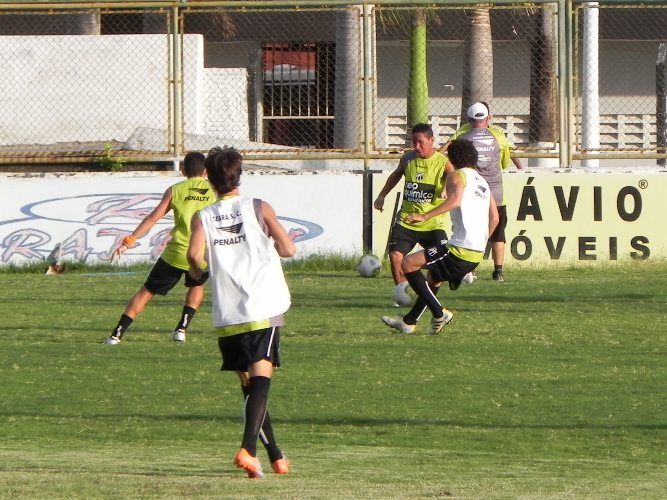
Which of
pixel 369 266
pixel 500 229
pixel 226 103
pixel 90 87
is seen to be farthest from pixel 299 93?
pixel 500 229

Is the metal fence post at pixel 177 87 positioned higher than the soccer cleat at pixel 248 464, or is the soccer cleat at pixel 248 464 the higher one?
the metal fence post at pixel 177 87

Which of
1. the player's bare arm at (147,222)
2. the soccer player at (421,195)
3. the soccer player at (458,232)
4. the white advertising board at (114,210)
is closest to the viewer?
the player's bare arm at (147,222)

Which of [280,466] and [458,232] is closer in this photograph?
[280,466]

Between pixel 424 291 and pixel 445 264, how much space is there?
0.27 m

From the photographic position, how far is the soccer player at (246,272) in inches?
287

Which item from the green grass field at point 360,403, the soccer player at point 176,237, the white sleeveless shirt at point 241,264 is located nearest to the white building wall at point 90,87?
the green grass field at point 360,403

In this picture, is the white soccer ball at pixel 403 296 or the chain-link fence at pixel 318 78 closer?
the white soccer ball at pixel 403 296

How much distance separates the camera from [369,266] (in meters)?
17.8

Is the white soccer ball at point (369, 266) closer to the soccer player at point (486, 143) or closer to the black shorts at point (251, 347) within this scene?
the soccer player at point (486, 143)

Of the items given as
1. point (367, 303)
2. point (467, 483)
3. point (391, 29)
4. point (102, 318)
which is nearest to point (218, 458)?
point (467, 483)

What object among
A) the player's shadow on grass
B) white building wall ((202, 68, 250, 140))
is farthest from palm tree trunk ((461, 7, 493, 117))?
the player's shadow on grass

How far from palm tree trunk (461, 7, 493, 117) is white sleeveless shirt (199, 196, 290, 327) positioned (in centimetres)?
2101

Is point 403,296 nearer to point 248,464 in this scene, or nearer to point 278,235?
point 278,235

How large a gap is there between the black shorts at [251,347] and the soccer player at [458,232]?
187 inches
